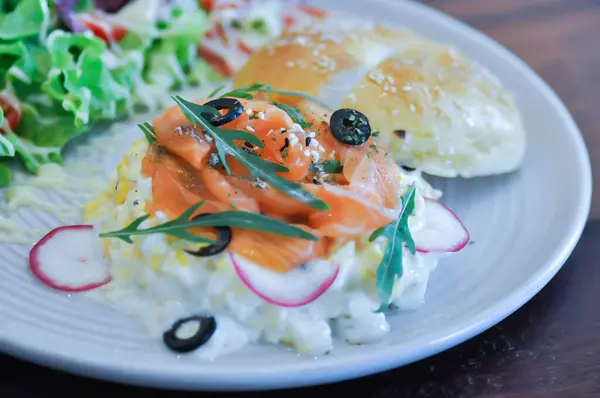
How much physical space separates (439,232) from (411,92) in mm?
669

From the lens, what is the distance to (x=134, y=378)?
1476mm

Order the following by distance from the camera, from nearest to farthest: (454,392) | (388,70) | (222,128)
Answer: (454,392), (222,128), (388,70)

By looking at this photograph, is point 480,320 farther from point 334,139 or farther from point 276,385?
point 334,139

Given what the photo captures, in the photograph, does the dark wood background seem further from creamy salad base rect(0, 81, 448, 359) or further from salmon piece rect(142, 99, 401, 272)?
creamy salad base rect(0, 81, 448, 359)

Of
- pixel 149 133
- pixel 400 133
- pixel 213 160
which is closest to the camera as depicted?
pixel 213 160

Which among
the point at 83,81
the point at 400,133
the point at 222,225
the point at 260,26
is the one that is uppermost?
the point at 222,225

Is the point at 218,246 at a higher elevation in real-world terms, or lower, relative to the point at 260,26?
higher

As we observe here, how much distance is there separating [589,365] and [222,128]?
125cm

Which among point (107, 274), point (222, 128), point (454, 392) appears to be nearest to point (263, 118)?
point (222, 128)

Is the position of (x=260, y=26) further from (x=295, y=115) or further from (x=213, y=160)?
(x=213, y=160)

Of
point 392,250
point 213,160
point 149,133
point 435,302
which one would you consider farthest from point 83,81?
point 435,302

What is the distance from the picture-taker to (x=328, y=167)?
6.31 ft

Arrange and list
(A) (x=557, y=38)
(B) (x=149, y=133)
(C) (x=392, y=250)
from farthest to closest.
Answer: (A) (x=557, y=38)
(B) (x=149, y=133)
(C) (x=392, y=250)

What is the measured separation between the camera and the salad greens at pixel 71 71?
2.43 metres
